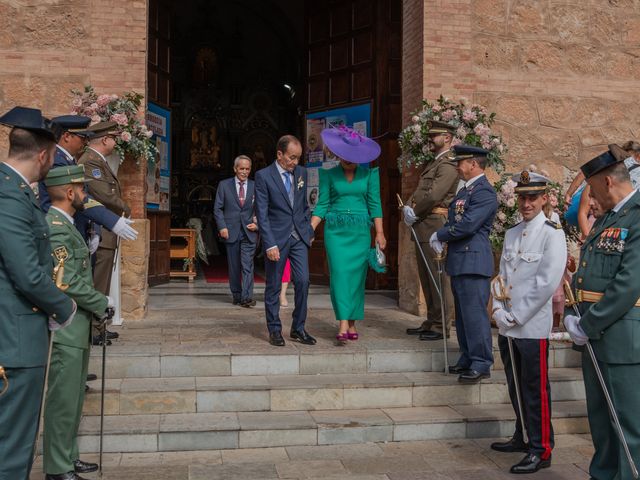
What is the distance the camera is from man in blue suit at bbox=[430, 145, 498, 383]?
595 centimetres

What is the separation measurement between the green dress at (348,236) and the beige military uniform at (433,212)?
56 cm

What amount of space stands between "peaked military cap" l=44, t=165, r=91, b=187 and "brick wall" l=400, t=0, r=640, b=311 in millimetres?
5226

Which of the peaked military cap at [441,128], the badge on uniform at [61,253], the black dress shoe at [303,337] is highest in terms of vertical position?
the peaked military cap at [441,128]

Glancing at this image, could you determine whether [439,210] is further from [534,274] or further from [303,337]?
[534,274]

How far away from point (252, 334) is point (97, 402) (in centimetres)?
196

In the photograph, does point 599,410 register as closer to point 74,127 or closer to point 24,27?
point 74,127

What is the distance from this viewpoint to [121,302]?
7.90m

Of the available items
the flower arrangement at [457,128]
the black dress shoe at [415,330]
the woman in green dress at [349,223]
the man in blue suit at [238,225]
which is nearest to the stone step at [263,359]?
Answer: the woman in green dress at [349,223]

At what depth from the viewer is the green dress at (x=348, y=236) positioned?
22.0 ft

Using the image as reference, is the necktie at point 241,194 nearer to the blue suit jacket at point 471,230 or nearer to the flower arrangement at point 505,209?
the flower arrangement at point 505,209

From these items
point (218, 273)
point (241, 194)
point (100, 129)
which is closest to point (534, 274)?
point (100, 129)

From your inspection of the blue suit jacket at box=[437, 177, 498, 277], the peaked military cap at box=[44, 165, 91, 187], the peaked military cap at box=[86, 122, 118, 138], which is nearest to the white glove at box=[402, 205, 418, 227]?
the blue suit jacket at box=[437, 177, 498, 277]

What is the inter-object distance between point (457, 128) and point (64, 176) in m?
5.01

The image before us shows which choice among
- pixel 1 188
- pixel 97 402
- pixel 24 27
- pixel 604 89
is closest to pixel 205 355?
pixel 97 402
